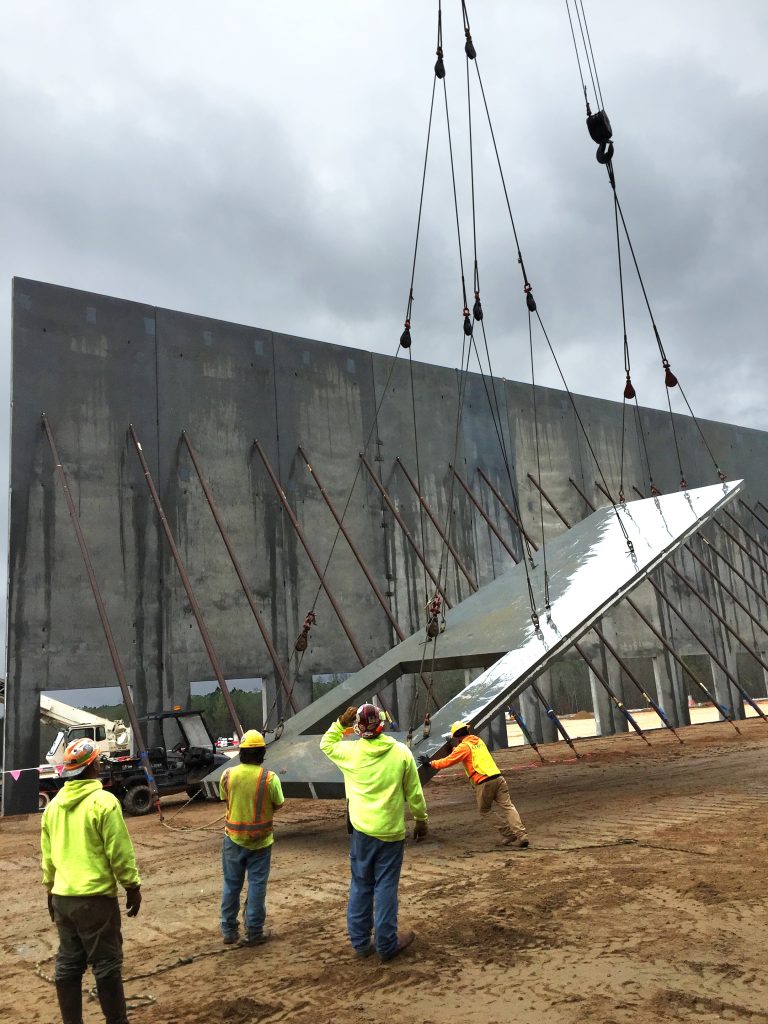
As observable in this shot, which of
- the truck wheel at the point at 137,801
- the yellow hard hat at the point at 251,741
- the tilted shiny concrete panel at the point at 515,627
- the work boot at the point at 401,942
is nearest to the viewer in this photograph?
the work boot at the point at 401,942

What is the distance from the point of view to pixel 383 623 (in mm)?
18406

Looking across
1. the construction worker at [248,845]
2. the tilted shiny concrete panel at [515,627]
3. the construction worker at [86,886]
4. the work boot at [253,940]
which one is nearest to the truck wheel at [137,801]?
the tilted shiny concrete panel at [515,627]

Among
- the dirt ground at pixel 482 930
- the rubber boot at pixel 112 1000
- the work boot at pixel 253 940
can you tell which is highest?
the rubber boot at pixel 112 1000

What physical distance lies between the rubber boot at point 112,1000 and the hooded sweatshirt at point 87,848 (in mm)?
350

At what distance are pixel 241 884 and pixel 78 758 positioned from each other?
168cm

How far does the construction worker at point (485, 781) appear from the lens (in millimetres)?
7180

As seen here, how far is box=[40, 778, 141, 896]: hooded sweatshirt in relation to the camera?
361cm

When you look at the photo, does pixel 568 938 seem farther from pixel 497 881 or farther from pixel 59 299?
pixel 59 299

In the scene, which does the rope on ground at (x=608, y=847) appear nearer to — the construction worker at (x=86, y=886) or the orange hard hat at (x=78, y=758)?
the construction worker at (x=86, y=886)

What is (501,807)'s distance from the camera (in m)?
7.29

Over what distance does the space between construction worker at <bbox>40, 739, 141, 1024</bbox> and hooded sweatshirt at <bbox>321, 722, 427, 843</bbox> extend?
1.32m

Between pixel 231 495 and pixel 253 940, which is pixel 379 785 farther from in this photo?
pixel 231 495

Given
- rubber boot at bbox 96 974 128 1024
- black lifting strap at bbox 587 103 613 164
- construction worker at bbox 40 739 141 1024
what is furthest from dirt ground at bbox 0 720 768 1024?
black lifting strap at bbox 587 103 613 164

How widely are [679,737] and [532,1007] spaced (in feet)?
55.7
